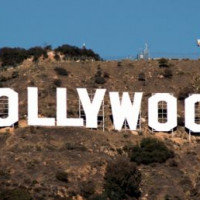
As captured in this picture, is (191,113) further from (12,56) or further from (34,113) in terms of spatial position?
(12,56)

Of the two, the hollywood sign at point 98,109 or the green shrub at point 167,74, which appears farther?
the green shrub at point 167,74

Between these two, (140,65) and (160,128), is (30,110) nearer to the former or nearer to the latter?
(160,128)

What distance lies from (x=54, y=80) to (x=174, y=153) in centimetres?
2165

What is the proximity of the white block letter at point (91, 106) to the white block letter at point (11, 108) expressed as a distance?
633 centimetres

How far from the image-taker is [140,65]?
414 feet

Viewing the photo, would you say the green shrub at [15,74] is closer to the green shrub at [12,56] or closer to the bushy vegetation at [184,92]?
the bushy vegetation at [184,92]

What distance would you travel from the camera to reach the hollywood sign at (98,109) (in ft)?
333

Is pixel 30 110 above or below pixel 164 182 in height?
above

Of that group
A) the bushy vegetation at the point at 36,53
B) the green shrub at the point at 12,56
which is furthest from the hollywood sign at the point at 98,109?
the green shrub at the point at 12,56

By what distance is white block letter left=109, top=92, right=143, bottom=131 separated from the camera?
339 ft

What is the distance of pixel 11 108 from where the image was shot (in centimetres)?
10181

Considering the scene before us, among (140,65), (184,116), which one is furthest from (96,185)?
(140,65)

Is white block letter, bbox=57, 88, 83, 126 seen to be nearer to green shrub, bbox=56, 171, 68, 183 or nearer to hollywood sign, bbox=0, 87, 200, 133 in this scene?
hollywood sign, bbox=0, 87, 200, 133

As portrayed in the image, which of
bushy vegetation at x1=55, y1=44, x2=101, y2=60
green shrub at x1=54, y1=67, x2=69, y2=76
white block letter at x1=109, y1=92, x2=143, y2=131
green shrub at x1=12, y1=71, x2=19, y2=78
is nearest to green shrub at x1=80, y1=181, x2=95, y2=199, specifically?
white block letter at x1=109, y1=92, x2=143, y2=131
